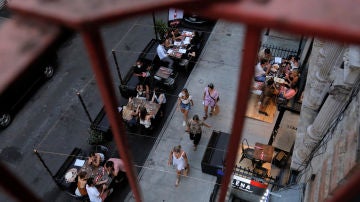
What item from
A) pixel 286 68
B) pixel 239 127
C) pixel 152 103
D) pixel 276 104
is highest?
pixel 286 68

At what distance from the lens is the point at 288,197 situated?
8.16m

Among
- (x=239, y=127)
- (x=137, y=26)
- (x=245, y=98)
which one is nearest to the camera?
(x=245, y=98)

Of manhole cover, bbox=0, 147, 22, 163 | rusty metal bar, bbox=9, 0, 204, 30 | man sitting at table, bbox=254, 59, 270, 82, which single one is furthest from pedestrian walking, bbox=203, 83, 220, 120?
rusty metal bar, bbox=9, 0, 204, 30

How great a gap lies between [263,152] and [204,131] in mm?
2691

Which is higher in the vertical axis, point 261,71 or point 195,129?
point 261,71

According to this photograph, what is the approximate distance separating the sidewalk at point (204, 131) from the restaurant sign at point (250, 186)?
1913mm

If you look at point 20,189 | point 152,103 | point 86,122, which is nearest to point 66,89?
point 86,122

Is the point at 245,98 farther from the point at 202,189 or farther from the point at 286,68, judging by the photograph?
the point at 286,68

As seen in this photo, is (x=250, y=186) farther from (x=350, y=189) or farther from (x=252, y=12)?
(x=252, y=12)

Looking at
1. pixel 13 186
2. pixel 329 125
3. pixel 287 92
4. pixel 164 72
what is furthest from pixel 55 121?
pixel 13 186

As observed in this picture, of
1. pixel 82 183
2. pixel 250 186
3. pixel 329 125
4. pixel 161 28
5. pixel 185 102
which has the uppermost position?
pixel 161 28

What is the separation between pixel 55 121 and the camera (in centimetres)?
1346

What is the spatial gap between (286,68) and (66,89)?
9.47 m

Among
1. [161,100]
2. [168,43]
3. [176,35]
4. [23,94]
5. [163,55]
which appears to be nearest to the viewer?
[161,100]
